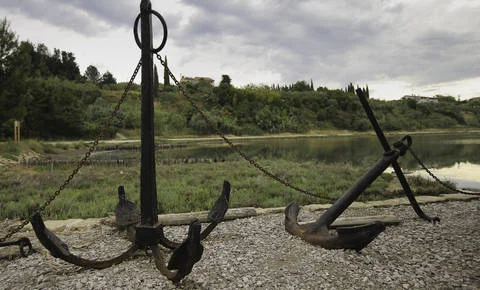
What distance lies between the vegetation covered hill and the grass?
11.5 meters

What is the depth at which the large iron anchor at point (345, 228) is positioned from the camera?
2912 millimetres

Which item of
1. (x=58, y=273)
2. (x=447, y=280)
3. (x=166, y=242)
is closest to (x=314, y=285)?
(x=447, y=280)

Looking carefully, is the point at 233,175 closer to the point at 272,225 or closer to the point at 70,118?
the point at 272,225

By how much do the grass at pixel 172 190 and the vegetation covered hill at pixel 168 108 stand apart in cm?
1147

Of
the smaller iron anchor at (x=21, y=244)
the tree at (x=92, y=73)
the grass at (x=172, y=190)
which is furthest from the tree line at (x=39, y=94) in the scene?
the smaller iron anchor at (x=21, y=244)

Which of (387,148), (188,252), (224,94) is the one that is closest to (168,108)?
(224,94)

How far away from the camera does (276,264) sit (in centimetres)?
326

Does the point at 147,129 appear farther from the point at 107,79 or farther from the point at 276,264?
the point at 107,79

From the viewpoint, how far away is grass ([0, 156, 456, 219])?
5.96 meters

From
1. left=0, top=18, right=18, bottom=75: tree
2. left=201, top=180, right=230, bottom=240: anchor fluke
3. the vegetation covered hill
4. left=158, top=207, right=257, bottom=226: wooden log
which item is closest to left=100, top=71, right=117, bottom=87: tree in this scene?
the vegetation covered hill

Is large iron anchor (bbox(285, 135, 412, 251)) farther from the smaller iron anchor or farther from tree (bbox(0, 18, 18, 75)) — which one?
tree (bbox(0, 18, 18, 75))

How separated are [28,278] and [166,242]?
1386 mm

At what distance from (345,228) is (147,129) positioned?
7.22 ft

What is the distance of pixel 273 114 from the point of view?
5100 cm
